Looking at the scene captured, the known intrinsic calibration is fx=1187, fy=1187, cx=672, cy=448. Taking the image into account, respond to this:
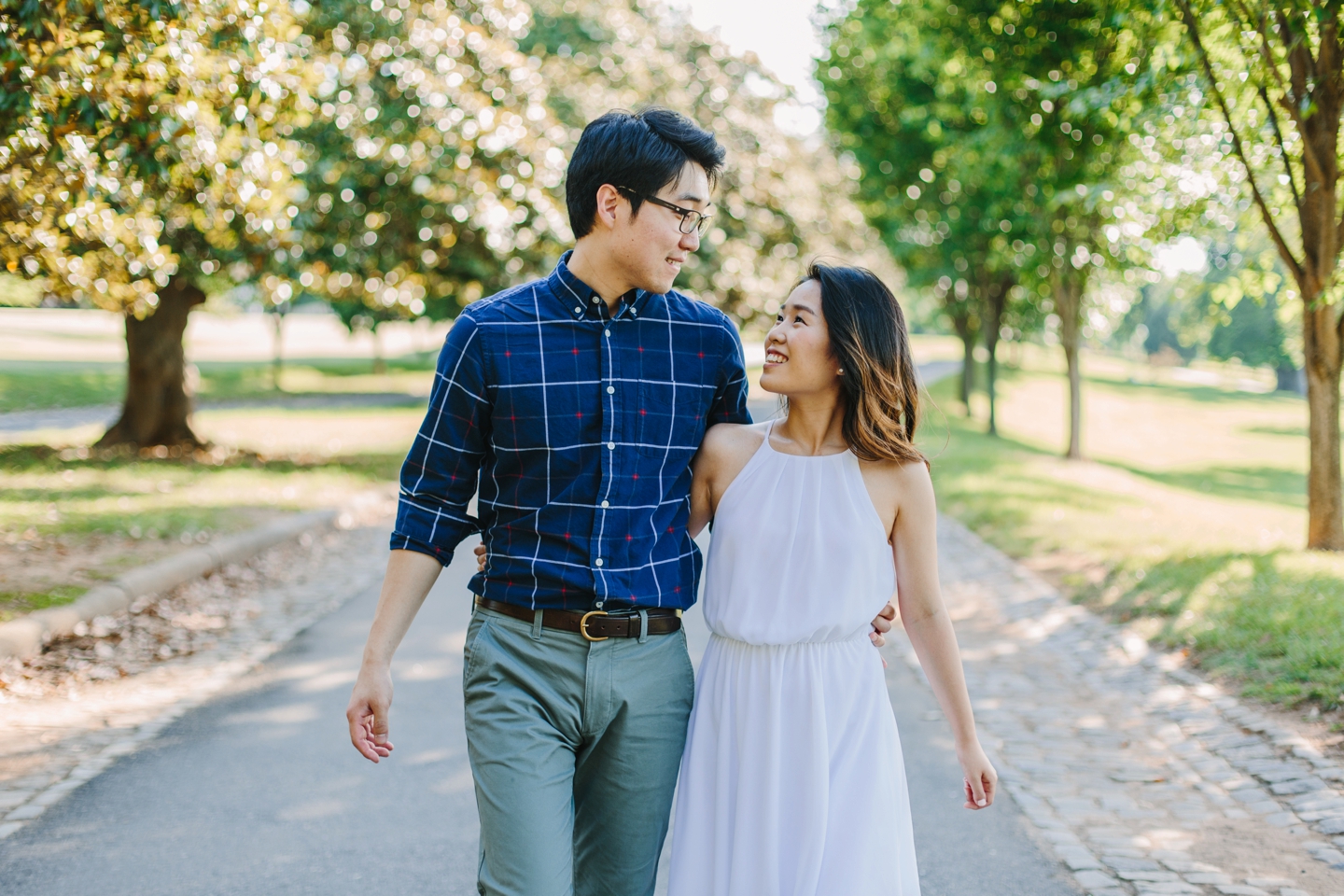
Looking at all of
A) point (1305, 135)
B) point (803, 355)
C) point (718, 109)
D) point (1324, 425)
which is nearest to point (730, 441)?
point (803, 355)

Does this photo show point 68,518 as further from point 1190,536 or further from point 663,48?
point 663,48

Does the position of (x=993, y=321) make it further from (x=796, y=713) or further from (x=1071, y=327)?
(x=796, y=713)

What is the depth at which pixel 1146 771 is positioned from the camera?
5219mm

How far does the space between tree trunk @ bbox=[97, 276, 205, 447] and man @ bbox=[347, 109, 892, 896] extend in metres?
15.5

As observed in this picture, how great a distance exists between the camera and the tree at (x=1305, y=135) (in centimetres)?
834

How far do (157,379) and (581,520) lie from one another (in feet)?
52.6

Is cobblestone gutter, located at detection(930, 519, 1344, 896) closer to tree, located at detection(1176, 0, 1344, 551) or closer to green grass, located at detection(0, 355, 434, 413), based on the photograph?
tree, located at detection(1176, 0, 1344, 551)

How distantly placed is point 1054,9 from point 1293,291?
348cm

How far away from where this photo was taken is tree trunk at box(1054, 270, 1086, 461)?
19.6m

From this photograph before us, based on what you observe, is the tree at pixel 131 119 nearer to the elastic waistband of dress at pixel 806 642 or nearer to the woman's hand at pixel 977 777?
the elastic waistband of dress at pixel 806 642

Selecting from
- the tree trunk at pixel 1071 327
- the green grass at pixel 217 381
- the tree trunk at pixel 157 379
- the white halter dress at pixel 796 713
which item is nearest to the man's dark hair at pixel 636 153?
the white halter dress at pixel 796 713

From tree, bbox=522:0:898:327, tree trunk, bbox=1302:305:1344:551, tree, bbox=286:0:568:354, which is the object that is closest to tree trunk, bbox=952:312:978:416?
tree, bbox=522:0:898:327

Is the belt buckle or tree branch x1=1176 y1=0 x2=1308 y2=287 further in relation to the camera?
tree branch x1=1176 y1=0 x2=1308 y2=287

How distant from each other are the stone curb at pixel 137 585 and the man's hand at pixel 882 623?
5.09m
